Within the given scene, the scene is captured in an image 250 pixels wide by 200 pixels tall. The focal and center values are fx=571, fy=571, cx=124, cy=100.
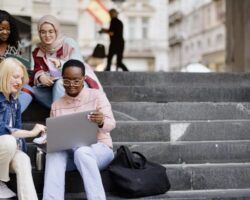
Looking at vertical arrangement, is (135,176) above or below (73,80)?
below

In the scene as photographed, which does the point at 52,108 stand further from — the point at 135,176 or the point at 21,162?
the point at 135,176

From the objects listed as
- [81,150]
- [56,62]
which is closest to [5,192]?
[81,150]

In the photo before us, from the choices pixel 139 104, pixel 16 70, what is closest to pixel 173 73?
pixel 139 104

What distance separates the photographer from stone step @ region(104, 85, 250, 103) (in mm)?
6871

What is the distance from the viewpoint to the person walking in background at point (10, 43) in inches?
221

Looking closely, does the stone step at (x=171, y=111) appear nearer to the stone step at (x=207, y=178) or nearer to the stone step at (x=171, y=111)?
the stone step at (x=171, y=111)

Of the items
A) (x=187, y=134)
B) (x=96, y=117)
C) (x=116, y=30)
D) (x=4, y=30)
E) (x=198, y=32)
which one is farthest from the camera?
(x=198, y=32)

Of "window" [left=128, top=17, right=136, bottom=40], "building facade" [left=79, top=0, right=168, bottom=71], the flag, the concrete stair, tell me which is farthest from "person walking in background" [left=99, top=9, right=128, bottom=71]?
"window" [left=128, top=17, right=136, bottom=40]

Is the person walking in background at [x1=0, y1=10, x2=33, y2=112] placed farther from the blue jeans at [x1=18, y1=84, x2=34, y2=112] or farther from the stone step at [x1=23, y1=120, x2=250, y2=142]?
the stone step at [x1=23, y1=120, x2=250, y2=142]

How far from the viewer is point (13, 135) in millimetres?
4754

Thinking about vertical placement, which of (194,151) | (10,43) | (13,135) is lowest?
(194,151)

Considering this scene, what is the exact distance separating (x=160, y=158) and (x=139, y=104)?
0.97 m

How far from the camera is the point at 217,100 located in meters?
7.09

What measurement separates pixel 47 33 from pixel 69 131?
4.44ft
